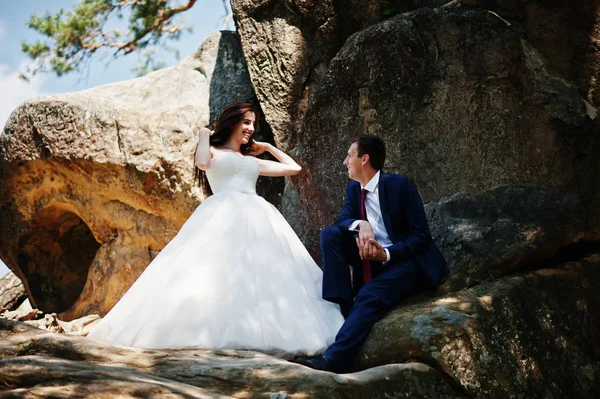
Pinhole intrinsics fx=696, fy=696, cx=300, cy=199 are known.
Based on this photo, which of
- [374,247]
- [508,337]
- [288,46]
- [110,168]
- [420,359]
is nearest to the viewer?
[420,359]

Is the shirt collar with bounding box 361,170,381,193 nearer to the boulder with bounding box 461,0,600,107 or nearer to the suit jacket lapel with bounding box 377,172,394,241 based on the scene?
the suit jacket lapel with bounding box 377,172,394,241

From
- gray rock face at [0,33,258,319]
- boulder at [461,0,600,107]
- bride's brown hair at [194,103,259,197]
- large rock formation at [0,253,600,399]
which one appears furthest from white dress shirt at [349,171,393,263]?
gray rock face at [0,33,258,319]

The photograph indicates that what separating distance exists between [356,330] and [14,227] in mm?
7882

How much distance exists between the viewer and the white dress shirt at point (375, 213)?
5312mm

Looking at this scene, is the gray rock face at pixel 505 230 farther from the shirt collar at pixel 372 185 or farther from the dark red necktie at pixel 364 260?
the shirt collar at pixel 372 185

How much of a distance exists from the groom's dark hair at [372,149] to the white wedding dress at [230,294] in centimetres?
94

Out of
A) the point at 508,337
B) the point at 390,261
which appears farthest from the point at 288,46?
the point at 508,337

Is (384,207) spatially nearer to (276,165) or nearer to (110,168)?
(276,165)

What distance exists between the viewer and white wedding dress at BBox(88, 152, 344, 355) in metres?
4.79

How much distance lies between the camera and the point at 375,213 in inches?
213

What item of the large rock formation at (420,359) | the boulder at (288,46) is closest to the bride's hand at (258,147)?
the boulder at (288,46)

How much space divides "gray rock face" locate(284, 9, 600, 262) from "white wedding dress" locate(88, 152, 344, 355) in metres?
1.20

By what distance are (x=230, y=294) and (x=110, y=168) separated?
5392 mm

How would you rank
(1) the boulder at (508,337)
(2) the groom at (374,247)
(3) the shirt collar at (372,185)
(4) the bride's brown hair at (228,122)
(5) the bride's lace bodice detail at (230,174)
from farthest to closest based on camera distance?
(4) the bride's brown hair at (228,122), (5) the bride's lace bodice detail at (230,174), (3) the shirt collar at (372,185), (2) the groom at (374,247), (1) the boulder at (508,337)
